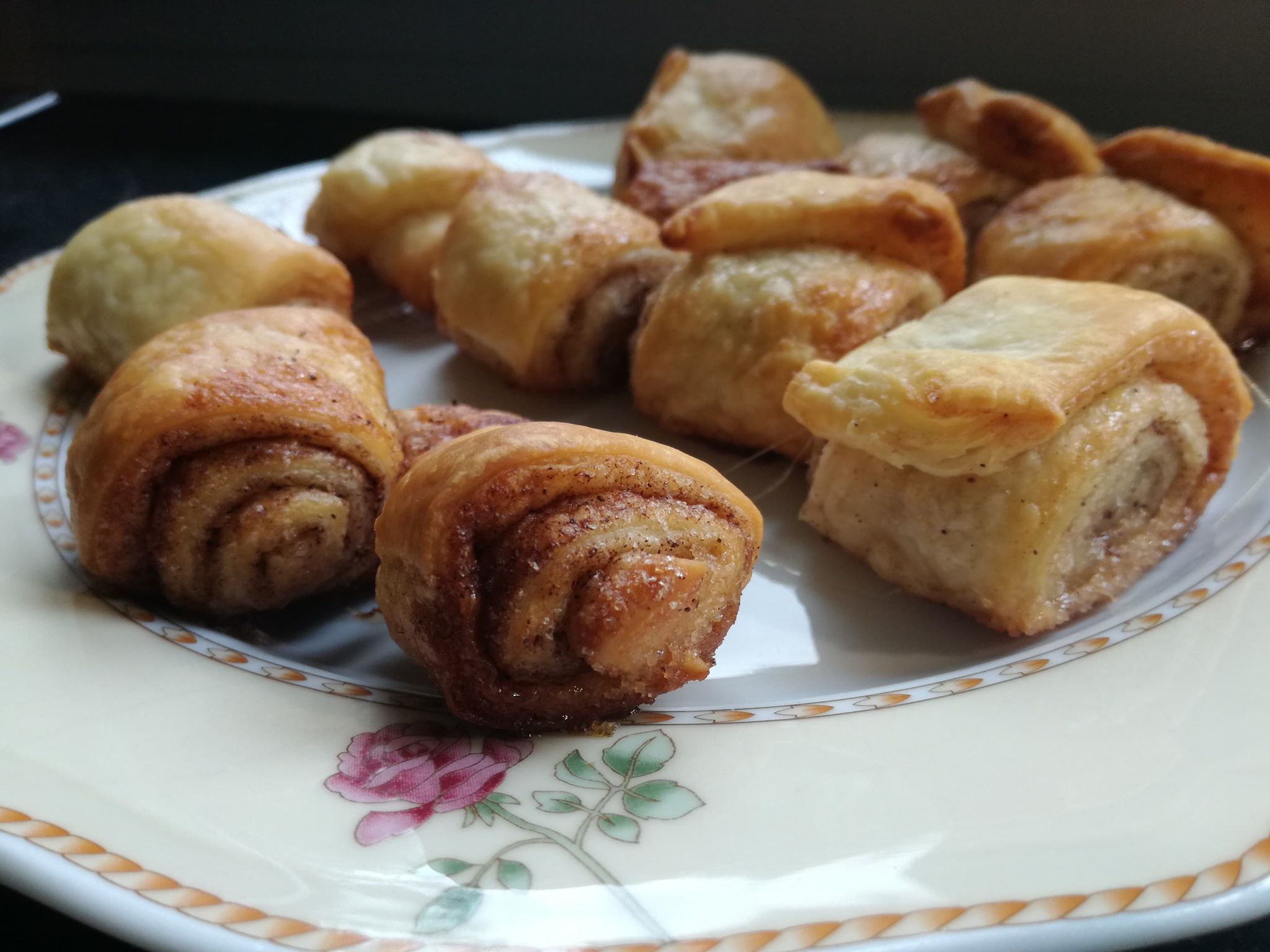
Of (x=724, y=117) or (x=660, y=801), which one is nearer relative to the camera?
(x=660, y=801)

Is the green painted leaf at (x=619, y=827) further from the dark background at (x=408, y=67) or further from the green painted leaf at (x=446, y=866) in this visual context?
the dark background at (x=408, y=67)

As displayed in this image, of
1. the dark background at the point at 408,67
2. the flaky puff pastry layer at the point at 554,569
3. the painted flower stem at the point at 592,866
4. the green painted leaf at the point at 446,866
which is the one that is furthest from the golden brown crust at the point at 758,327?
the dark background at the point at 408,67

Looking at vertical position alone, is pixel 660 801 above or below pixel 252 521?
below

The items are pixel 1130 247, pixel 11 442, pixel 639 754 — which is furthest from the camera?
pixel 1130 247

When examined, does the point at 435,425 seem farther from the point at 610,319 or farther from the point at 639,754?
the point at 639,754

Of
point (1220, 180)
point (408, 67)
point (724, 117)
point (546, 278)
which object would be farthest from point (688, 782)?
point (408, 67)

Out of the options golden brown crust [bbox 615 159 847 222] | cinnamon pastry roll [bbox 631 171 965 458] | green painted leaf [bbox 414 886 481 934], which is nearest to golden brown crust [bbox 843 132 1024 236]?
golden brown crust [bbox 615 159 847 222]
